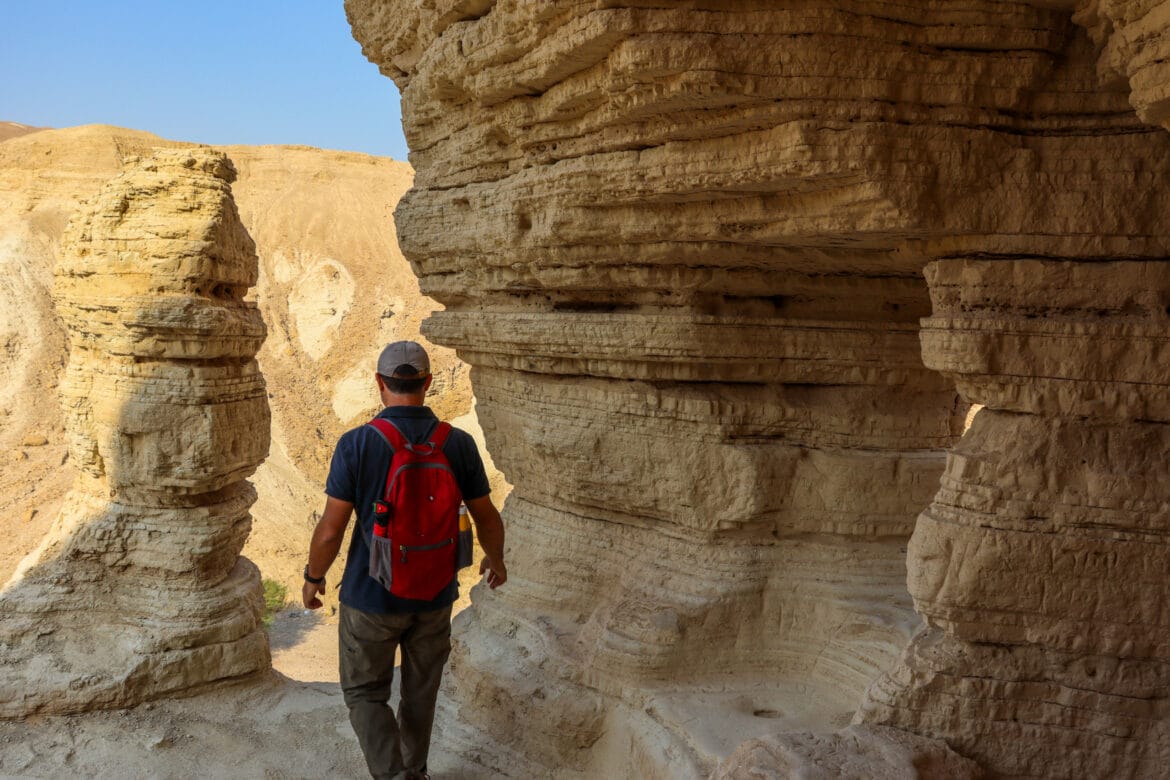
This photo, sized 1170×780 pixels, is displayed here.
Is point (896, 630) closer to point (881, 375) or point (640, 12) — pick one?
point (881, 375)

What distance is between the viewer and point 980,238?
324cm

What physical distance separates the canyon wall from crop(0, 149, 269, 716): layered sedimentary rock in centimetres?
156

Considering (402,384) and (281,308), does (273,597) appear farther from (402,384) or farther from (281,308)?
(402,384)

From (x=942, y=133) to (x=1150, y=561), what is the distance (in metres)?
1.68

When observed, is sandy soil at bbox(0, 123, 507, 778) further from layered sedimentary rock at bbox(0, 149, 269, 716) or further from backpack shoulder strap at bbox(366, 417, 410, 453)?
backpack shoulder strap at bbox(366, 417, 410, 453)

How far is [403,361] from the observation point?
11.1 feet

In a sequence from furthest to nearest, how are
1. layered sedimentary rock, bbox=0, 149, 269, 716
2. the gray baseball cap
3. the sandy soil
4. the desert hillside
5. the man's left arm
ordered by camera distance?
the desert hillside, layered sedimentary rock, bbox=0, 149, 269, 716, the sandy soil, the gray baseball cap, the man's left arm

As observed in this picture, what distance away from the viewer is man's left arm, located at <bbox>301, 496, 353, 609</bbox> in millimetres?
3268

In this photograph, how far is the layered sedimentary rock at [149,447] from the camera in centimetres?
594

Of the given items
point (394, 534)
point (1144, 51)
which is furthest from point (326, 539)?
point (1144, 51)

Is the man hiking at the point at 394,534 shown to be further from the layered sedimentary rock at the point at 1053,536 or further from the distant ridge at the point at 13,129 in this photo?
the distant ridge at the point at 13,129

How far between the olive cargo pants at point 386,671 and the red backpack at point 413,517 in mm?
254

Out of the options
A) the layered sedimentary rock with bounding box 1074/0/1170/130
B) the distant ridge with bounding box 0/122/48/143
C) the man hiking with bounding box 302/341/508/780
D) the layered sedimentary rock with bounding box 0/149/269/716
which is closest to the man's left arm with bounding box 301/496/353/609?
the man hiking with bounding box 302/341/508/780

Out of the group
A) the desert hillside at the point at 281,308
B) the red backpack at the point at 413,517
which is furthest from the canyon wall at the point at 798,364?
the desert hillside at the point at 281,308
